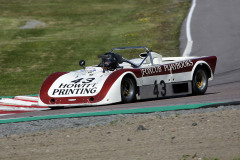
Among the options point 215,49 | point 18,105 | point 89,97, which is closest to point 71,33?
point 215,49

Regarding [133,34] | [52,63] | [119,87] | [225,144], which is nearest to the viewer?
[225,144]

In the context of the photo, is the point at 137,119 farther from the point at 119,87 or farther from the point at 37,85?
the point at 37,85

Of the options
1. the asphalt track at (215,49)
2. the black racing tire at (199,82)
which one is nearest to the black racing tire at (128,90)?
the asphalt track at (215,49)

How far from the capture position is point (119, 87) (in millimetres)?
11406

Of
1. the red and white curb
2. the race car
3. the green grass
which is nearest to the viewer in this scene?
the race car

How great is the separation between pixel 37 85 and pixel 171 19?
14.0m

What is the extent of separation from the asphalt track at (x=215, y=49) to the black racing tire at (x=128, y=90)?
0.19m

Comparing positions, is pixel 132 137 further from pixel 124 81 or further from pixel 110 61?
pixel 110 61

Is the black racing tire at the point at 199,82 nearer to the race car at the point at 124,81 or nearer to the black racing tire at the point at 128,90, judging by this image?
the race car at the point at 124,81

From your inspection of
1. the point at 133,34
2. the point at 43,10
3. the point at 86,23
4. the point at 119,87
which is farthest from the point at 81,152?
the point at 43,10

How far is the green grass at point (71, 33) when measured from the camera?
2161cm

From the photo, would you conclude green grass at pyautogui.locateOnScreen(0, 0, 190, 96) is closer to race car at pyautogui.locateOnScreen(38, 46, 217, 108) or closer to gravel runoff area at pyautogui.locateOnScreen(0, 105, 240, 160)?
race car at pyautogui.locateOnScreen(38, 46, 217, 108)

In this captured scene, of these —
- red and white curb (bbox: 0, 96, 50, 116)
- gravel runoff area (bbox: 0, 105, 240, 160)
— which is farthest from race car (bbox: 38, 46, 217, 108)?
gravel runoff area (bbox: 0, 105, 240, 160)

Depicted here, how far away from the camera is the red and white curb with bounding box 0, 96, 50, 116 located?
502 inches
